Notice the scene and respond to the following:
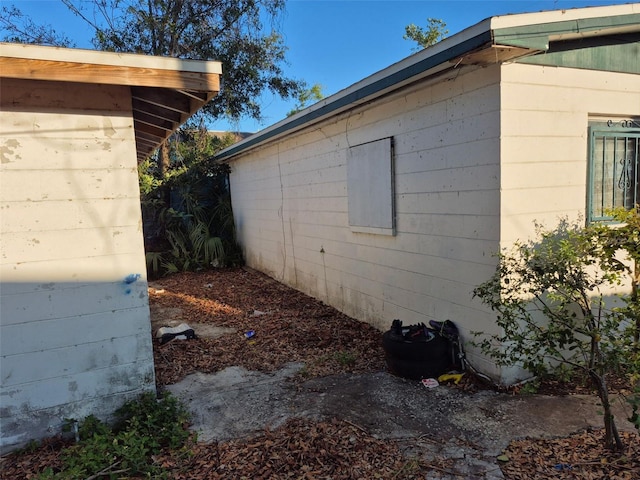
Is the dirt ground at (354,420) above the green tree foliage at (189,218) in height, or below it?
below

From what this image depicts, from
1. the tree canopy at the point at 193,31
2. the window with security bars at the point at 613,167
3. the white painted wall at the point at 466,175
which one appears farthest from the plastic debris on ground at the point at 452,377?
the tree canopy at the point at 193,31

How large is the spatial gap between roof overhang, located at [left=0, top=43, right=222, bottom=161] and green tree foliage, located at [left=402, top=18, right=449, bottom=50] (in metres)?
20.8

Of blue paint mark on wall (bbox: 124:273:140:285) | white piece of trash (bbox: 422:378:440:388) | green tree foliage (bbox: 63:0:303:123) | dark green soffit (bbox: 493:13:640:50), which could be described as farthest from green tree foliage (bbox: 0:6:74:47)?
white piece of trash (bbox: 422:378:440:388)

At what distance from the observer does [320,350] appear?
461 centimetres

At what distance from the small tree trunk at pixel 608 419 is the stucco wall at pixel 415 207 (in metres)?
1.02

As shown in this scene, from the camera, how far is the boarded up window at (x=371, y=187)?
15.4 feet

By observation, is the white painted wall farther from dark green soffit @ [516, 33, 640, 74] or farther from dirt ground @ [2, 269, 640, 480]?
dirt ground @ [2, 269, 640, 480]

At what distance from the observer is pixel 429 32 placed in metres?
21.6

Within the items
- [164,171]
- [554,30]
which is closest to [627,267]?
[554,30]

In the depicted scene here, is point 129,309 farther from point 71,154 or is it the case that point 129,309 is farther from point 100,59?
point 100,59

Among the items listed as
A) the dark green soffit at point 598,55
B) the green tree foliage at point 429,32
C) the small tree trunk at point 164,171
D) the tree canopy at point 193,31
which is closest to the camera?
the dark green soffit at point 598,55

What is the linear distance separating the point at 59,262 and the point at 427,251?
3.11m

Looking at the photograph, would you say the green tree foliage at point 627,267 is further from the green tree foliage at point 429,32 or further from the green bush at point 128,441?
the green tree foliage at point 429,32

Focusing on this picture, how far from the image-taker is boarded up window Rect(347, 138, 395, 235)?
4703 millimetres
